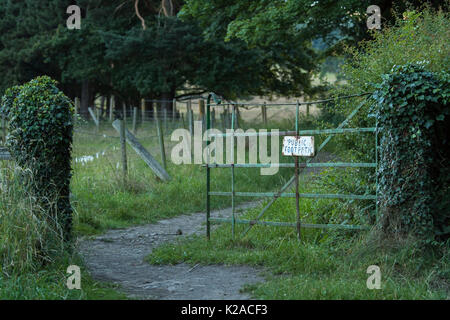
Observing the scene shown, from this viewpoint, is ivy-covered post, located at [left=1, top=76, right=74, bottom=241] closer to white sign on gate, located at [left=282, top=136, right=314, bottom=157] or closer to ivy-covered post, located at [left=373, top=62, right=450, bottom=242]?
white sign on gate, located at [left=282, top=136, right=314, bottom=157]

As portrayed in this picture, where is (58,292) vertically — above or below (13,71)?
below

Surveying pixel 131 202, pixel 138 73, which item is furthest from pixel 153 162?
pixel 138 73

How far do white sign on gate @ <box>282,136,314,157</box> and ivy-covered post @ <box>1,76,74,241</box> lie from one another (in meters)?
3.13

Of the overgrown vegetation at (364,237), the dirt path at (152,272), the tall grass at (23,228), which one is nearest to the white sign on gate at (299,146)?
the overgrown vegetation at (364,237)

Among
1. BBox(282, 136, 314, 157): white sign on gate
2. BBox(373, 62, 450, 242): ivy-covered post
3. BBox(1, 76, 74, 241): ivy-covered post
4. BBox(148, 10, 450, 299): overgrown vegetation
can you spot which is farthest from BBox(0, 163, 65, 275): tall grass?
BBox(373, 62, 450, 242): ivy-covered post

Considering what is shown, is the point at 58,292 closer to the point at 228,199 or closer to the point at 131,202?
the point at 131,202

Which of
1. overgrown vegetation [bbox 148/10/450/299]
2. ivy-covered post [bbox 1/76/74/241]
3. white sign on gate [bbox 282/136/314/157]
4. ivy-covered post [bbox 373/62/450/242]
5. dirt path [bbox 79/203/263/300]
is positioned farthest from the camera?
white sign on gate [bbox 282/136/314/157]

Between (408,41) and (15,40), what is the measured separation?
27288 millimetres

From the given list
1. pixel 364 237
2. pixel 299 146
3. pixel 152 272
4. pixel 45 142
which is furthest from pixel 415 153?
pixel 45 142

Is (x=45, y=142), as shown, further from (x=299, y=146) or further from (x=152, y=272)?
(x=299, y=146)

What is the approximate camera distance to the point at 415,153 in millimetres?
6492

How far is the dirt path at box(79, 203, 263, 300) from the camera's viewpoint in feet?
20.5

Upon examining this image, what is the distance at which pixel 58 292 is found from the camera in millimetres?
5648

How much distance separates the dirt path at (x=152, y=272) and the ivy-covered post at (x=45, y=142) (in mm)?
930
